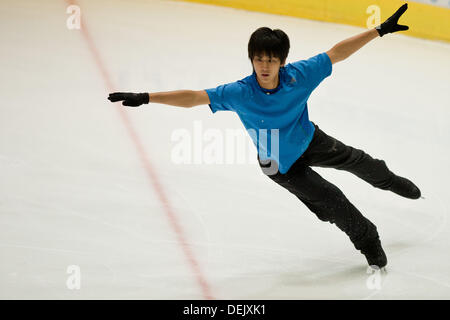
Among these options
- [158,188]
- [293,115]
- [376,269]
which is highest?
[293,115]

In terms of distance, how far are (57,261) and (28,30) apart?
11.7 ft

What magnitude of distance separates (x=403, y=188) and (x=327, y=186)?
2.57 ft

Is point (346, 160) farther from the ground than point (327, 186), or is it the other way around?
point (346, 160)

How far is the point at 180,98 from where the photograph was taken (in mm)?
2885

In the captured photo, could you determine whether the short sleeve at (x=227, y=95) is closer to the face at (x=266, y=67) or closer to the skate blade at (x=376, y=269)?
the face at (x=266, y=67)

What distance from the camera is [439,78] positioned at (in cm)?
625

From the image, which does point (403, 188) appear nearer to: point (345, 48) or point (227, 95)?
point (345, 48)

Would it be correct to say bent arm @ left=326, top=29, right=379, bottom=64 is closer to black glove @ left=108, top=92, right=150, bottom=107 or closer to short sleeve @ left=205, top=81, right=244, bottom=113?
short sleeve @ left=205, top=81, right=244, bottom=113

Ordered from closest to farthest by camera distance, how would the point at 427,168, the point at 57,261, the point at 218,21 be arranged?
the point at 57,261 < the point at 427,168 < the point at 218,21

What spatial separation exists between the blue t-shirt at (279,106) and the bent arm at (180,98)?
0.05m

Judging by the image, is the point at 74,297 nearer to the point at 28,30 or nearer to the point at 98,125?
the point at 98,125

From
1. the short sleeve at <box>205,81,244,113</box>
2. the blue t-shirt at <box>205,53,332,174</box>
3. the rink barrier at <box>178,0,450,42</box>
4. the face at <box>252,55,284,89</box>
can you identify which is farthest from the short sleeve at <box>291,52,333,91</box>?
the rink barrier at <box>178,0,450,42</box>

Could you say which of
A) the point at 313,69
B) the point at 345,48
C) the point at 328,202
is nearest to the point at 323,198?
the point at 328,202

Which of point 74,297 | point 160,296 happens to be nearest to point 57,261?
point 74,297
